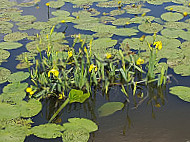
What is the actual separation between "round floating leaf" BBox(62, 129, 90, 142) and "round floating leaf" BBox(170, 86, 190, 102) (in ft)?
3.20

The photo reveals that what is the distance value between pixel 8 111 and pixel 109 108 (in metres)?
0.91

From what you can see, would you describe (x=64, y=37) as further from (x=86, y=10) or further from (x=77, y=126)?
(x=77, y=126)

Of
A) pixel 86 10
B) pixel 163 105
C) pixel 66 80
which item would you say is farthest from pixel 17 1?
pixel 163 105

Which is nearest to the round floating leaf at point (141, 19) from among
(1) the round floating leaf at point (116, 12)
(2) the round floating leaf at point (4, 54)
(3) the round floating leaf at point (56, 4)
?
(1) the round floating leaf at point (116, 12)

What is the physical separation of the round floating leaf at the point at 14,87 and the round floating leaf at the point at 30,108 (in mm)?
233

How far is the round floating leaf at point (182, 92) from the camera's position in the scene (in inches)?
101

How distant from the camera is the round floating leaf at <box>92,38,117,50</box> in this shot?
3426mm

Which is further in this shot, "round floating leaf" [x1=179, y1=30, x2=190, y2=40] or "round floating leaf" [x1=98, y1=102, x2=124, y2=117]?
"round floating leaf" [x1=179, y1=30, x2=190, y2=40]

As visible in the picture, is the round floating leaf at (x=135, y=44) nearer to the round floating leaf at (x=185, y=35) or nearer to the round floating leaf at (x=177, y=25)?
the round floating leaf at (x=185, y=35)

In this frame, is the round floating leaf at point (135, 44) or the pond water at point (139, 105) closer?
the pond water at point (139, 105)

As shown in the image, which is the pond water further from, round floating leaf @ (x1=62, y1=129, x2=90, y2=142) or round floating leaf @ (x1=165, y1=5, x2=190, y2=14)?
round floating leaf @ (x1=165, y1=5, x2=190, y2=14)

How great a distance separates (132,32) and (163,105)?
4.91 feet

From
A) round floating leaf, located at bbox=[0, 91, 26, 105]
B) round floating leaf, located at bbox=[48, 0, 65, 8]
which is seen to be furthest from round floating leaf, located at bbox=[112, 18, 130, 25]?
round floating leaf, located at bbox=[0, 91, 26, 105]

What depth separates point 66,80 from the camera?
9.09 feet
